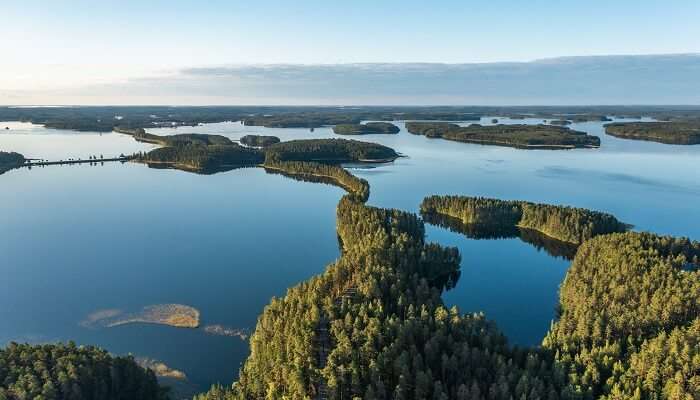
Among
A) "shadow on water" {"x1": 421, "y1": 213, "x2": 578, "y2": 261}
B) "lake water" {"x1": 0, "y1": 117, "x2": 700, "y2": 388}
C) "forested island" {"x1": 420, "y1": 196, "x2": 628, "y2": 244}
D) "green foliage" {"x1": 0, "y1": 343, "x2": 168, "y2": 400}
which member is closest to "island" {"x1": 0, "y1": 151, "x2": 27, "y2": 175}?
"lake water" {"x1": 0, "y1": 117, "x2": 700, "y2": 388}

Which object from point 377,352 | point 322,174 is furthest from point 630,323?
point 322,174

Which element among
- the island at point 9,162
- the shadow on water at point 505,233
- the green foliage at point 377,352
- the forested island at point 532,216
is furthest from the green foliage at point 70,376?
the island at point 9,162

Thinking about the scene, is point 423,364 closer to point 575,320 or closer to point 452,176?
point 575,320

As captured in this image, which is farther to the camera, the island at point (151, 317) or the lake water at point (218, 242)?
the lake water at point (218, 242)

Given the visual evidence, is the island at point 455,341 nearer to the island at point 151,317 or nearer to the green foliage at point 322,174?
the island at point 151,317

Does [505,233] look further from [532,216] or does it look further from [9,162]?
[9,162]

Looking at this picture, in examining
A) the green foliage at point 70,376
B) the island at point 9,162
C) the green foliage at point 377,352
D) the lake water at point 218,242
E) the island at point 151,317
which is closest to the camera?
the green foliage at point 70,376

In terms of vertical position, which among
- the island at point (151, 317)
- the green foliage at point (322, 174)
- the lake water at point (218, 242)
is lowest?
the island at point (151, 317)

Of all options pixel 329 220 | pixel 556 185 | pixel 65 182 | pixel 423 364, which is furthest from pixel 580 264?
pixel 65 182
